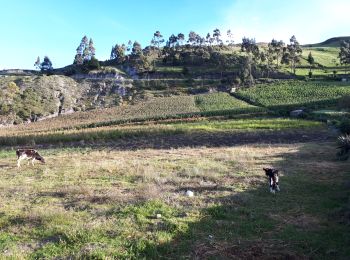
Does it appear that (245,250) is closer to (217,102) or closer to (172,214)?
(172,214)

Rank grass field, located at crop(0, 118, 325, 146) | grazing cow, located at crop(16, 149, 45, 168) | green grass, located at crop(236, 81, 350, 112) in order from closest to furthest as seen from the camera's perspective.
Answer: grazing cow, located at crop(16, 149, 45, 168) → grass field, located at crop(0, 118, 325, 146) → green grass, located at crop(236, 81, 350, 112)

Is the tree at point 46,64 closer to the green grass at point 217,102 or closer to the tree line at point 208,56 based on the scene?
the tree line at point 208,56

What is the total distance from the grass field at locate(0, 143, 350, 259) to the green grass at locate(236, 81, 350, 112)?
214 ft

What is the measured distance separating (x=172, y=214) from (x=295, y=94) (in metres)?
94.9

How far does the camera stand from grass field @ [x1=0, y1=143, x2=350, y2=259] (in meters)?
12.1

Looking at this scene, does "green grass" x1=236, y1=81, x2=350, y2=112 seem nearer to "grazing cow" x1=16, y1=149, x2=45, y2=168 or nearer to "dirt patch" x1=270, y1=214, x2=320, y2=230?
"grazing cow" x1=16, y1=149, x2=45, y2=168

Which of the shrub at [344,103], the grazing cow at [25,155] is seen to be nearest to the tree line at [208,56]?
the shrub at [344,103]

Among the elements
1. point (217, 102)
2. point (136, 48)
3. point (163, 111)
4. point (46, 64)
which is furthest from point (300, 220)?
point (46, 64)

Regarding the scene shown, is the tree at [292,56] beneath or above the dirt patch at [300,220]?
above

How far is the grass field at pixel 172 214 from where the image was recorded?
12109 mm

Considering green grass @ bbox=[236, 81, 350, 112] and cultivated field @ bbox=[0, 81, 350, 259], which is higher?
green grass @ bbox=[236, 81, 350, 112]

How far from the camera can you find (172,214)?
1510cm

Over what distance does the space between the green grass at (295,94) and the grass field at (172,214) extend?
6519 centimetres

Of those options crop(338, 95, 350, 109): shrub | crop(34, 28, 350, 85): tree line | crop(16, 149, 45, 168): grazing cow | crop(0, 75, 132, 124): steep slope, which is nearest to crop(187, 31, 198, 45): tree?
crop(34, 28, 350, 85): tree line
